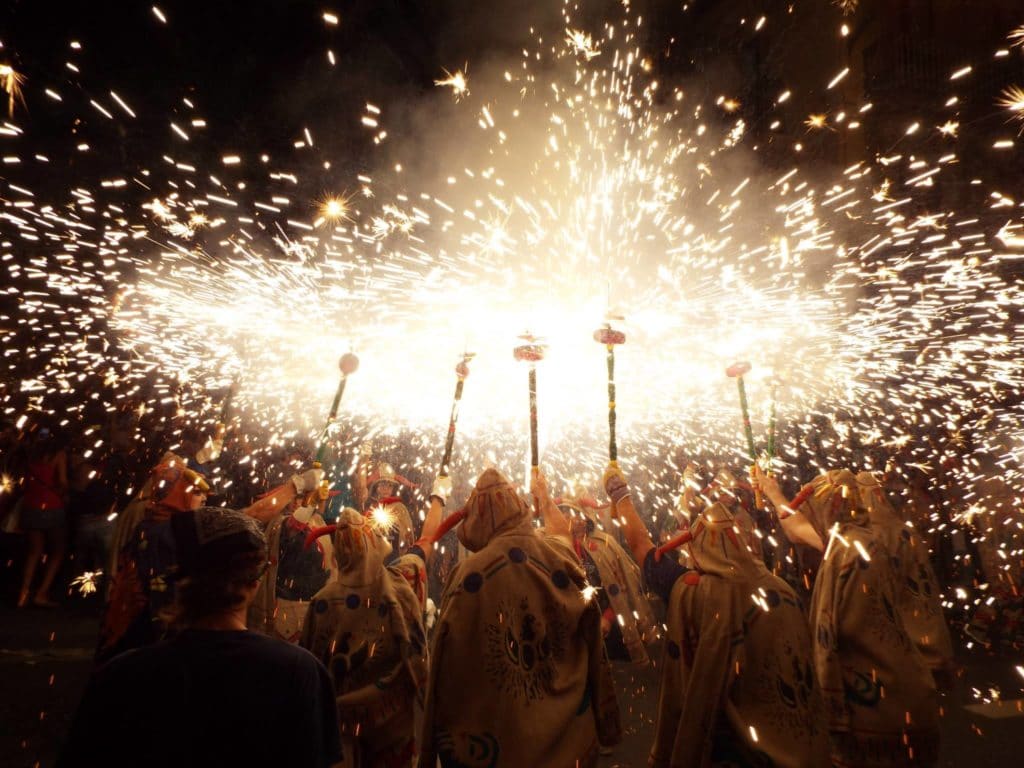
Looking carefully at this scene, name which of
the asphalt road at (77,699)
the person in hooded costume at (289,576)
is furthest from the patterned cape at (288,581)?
the asphalt road at (77,699)

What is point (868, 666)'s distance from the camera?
3.54 meters

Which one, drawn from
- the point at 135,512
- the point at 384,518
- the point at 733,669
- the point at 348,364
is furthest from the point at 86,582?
the point at 733,669

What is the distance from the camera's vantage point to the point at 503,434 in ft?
41.8

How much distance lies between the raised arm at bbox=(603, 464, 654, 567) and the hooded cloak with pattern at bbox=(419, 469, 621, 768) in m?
0.65

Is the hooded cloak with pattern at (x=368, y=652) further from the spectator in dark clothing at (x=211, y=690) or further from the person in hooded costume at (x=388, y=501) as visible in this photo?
the spectator in dark clothing at (x=211, y=690)

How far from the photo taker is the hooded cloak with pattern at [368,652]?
3305 mm

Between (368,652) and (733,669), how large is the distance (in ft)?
6.67

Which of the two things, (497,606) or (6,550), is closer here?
(497,606)

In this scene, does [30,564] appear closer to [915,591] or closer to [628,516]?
[628,516]

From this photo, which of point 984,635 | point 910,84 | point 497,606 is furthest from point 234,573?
point 910,84

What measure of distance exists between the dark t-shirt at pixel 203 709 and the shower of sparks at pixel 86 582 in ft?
28.5

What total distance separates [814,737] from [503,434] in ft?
33.4

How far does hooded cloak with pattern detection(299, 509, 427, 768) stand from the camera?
330 cm

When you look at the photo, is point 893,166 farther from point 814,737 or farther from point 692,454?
point 814,737
